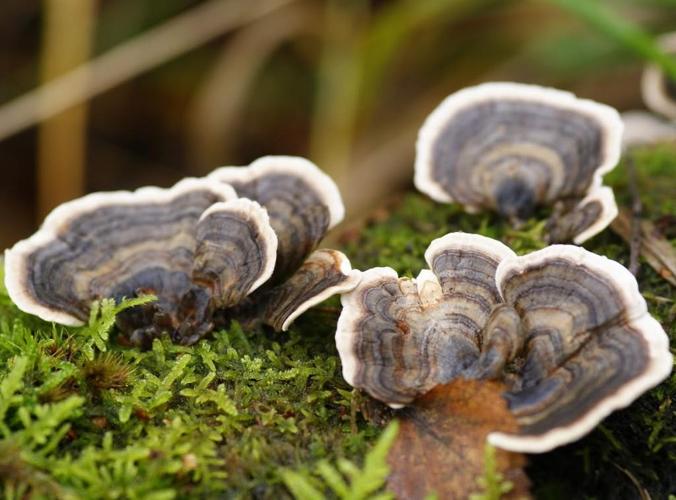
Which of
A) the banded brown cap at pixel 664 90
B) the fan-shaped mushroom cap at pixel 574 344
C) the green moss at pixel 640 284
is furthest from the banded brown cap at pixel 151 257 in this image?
the banded brown cap at pixel 664 90

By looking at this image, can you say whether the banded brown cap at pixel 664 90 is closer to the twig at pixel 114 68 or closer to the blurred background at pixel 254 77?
the blurred background at pixel 254 77

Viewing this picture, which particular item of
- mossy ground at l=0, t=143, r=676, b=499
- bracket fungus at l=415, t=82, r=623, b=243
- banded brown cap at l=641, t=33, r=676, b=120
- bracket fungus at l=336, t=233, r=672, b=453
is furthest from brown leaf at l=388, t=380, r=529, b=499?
banded brown cap at l=641, t=33, r=676, b=120

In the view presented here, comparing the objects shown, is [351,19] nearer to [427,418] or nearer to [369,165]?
[369,165]

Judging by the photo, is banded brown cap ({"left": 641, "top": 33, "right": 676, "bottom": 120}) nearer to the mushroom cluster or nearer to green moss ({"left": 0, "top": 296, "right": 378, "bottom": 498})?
the mushroom cluster

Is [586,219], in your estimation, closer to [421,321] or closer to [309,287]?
[421,321]

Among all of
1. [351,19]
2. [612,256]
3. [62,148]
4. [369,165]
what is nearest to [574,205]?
[612,256]

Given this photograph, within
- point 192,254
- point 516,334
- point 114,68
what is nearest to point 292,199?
point 192,254
